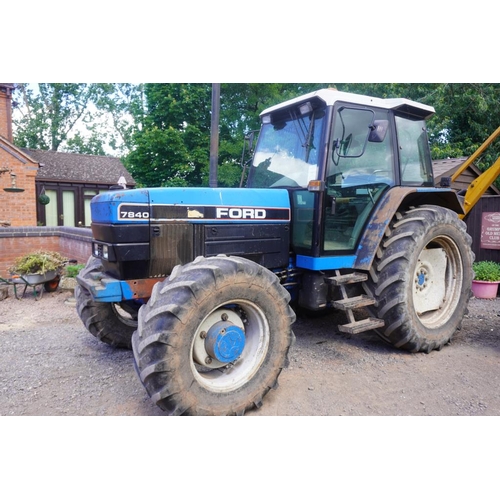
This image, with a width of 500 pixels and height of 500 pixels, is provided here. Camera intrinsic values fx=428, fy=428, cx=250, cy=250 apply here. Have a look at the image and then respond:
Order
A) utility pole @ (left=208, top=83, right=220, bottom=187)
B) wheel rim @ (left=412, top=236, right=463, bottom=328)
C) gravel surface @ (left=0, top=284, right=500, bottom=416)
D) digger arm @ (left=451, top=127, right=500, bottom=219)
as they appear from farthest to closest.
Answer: utility pole @ (left=208, top=83, right=220, bottom=187) → digger arm @ (left=451, top=127, right=500, bottom=219) → wheel rim @ (left=412, top=236, right=463, bottom=328) → gravel surface @ (left=0, top=284, right=500, bottom=416)

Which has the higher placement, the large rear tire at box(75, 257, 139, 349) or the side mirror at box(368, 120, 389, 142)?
the side mirror at box(368, 120, 389, 142)

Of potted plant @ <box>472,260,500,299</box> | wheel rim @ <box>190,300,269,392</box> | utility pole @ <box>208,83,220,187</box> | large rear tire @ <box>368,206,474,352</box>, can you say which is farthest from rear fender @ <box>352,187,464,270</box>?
utility pole @ <box>208,83,220,187</box>

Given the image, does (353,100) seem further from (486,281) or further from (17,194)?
(17,194)

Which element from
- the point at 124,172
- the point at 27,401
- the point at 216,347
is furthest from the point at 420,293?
the point at 124,172

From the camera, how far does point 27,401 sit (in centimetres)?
327

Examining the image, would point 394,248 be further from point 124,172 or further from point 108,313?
point 124,172

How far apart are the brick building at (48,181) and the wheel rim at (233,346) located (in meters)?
13.5

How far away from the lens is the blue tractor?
2.84 meters

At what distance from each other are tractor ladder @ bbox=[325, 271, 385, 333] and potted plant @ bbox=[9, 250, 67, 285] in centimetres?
493

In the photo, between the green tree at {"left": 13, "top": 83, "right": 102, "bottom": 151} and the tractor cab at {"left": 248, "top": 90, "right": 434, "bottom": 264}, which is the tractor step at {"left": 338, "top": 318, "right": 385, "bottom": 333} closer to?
the tractor cab at {"left": 248, "top": 90, "right": 434, "bottom": 264}

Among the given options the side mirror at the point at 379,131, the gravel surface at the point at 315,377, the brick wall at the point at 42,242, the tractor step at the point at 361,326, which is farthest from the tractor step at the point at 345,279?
the brick wall at the point at 42,242

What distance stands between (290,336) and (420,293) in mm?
2038

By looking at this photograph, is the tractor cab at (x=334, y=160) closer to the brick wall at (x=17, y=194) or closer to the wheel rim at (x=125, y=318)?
the wheel rim at (x=125, y=318)

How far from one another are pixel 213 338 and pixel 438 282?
2.92 m
